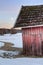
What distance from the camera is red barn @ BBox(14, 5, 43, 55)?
194 cm

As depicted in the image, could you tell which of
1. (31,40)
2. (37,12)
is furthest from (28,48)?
(37,12)

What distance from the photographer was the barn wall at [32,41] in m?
1.94

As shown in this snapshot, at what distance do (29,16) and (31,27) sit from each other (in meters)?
0.13

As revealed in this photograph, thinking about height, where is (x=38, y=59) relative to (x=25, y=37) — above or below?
below

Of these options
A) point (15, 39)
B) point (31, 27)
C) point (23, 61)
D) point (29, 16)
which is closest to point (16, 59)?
point (23, 61)

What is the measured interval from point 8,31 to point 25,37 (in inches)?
8.0

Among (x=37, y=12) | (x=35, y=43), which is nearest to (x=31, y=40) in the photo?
(x=35, y=43)

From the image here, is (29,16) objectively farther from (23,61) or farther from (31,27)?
(23,61)

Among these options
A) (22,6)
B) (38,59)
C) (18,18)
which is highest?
(22,6)

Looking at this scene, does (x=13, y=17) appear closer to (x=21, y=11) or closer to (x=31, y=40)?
(x=21, y=11)

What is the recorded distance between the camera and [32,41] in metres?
1.96

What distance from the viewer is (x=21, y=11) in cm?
199

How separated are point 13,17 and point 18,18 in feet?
0.19

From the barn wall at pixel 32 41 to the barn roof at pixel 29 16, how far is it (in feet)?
0.23
